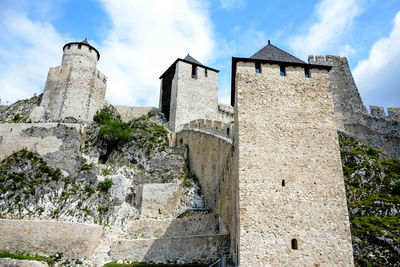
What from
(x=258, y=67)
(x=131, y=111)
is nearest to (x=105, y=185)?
(x=131, y=111)

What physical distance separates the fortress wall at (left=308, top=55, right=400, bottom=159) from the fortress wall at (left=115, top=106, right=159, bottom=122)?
1949 centimetres

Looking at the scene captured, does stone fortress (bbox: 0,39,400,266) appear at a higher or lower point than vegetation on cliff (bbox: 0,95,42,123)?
lower

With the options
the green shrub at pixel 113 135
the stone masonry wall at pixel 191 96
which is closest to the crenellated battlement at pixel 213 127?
the stone masonry wall at pixel 191 96

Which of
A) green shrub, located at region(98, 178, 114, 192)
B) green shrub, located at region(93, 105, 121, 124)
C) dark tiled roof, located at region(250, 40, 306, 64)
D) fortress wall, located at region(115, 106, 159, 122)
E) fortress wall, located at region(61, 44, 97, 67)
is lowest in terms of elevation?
green shrub, located at region(98, 178, 114, 192)

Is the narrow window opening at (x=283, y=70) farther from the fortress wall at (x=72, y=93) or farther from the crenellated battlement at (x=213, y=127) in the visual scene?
the fortress wall at (x=72, y=93)

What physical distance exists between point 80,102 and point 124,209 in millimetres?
13048

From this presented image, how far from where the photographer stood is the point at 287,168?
38.5ft

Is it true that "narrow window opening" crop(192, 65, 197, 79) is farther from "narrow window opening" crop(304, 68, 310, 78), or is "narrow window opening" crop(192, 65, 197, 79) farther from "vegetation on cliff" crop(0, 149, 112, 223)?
"narrow window opening" crop(304, 68, 310, 78)

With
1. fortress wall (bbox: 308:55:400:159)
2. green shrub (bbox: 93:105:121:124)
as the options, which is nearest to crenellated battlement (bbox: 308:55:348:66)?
fortress wall (bbox: 308:55:400:159)

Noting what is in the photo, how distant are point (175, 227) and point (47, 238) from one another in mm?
7007

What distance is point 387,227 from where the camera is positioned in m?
16.8

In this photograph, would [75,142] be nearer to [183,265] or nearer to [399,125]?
[183,265]

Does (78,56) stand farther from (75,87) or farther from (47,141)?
(47,141)

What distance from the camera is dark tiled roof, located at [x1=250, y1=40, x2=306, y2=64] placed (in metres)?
14.0
